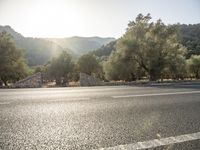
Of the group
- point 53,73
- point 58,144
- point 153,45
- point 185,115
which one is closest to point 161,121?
point 185,115

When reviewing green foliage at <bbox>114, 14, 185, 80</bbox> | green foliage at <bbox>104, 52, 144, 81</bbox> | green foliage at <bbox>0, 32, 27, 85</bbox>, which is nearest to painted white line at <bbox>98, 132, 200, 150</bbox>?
green foliage at <bbox>114, 14, 185, 80</bbox>

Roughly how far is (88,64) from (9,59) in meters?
44.8

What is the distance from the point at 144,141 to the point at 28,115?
273cm

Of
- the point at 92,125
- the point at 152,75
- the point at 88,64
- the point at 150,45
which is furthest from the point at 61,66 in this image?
the point at 92,125

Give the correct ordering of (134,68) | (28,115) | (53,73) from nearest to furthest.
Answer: (28,115), (134,68), (53,73)

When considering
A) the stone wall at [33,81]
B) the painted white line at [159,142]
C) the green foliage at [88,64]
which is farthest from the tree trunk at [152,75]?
the green foliage at [88,64]

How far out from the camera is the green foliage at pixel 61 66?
213 feet

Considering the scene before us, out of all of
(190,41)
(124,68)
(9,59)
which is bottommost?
(124,68)

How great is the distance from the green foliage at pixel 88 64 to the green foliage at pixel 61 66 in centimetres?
1300

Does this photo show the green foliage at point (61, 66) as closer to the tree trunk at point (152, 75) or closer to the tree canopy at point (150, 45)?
the tree canopy at point (150, 45)

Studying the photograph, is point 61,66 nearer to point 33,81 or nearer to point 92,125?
point 33,81

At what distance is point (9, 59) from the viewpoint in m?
Result: 35.4

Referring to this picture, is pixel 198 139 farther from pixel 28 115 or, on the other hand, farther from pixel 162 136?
pixel 28 115

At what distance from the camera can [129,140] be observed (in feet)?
12.9
